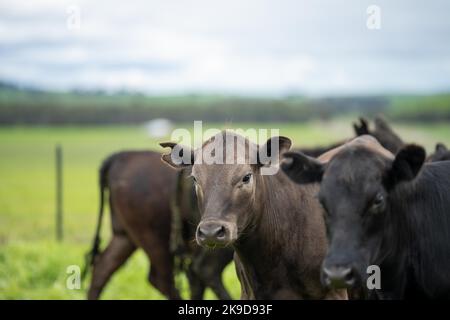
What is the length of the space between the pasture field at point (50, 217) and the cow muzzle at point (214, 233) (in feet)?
4.49

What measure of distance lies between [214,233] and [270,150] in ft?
3.64

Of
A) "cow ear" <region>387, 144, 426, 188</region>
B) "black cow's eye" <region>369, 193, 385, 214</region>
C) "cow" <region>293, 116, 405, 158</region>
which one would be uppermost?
"cow" <region>293, 116, 405, 158</region>

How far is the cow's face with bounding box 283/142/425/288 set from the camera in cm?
480

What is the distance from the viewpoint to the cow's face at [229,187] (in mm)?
5902

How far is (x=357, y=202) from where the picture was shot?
16.2 ft

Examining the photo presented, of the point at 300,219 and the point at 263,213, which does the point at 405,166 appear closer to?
the point at 263,213

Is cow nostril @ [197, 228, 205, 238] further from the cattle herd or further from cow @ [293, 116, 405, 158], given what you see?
cow @ [293, 116, 405, 158]

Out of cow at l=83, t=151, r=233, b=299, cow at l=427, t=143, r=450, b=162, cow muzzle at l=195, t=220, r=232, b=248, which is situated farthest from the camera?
cow at l=83, t=151, r=233, b=299

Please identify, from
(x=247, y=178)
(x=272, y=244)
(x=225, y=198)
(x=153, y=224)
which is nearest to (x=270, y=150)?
(x=247, y=178)

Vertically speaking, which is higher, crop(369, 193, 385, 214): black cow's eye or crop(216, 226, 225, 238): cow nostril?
crop(369, 193, 385, 214): black cow's eye

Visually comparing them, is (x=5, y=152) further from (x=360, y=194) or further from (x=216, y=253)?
(x=360, y=194)

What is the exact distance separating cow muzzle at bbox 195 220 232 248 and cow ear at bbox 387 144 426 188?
141 cm

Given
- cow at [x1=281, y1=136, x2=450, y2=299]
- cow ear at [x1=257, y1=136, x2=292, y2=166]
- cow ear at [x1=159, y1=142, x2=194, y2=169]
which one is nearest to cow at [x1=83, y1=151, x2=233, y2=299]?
cow ear at [x1=159, y1=142, x2=194, y2=169]

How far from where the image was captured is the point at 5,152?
54.6 meters
